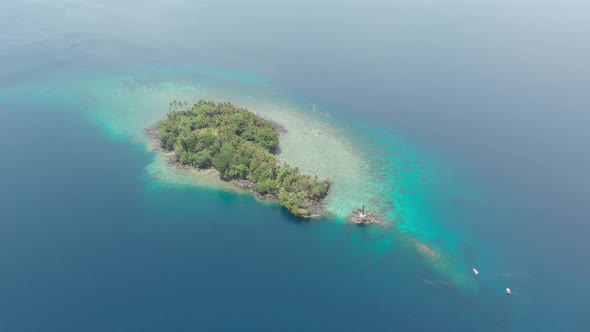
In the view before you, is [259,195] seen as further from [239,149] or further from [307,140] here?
[307,140]

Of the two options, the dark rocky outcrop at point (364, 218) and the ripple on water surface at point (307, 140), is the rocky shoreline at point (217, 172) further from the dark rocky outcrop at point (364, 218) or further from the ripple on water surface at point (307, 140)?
the dark rocky outcrop at point (364, 218)

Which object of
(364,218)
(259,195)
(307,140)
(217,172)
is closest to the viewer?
(364,218)

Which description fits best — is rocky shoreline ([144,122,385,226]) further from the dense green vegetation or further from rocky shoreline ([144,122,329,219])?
the dense green vegetation

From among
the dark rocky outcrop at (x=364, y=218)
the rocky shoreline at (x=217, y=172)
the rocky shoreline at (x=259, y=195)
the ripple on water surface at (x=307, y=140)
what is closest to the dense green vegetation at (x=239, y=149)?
the rocky shoreline at (x=217, y=172)

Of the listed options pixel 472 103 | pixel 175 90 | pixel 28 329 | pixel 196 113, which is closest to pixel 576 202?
pixel 472 103

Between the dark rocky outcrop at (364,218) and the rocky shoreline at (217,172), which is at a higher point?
the dark rocky outcrop at (364,218)

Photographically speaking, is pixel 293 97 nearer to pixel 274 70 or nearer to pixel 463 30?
pixel 274 70

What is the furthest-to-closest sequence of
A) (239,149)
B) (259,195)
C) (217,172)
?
(217,172) → (239,149) → (259,195)

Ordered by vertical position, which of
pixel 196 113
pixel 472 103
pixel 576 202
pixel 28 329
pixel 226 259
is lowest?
pixel 28 329

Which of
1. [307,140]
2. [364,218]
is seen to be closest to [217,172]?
[307,140]
